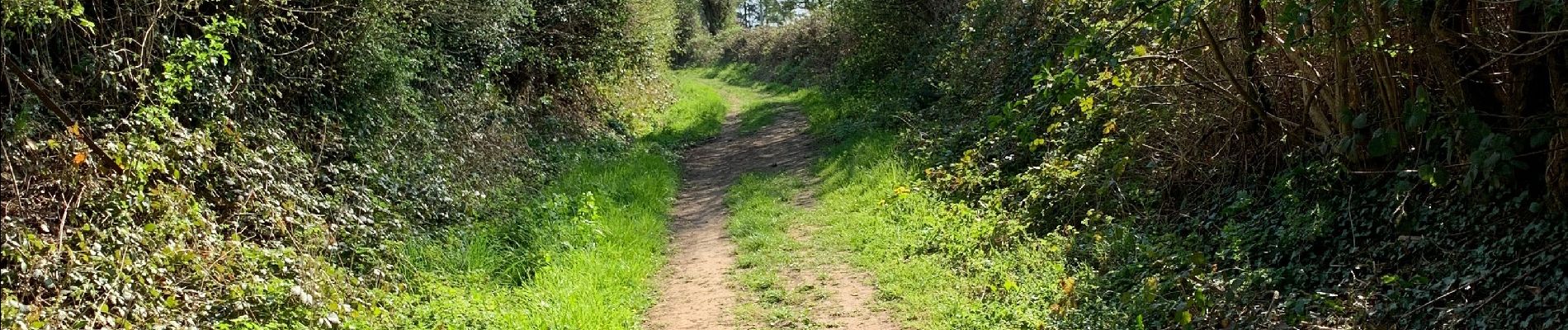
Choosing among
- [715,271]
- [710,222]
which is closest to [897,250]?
[715,271]

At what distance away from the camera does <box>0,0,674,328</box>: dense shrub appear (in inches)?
195

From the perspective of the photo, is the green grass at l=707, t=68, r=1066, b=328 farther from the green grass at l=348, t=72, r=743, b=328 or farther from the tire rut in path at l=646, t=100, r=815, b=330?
the green grass at l=348, t=72, r=743, b=328

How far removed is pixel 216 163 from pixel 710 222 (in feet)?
15.3

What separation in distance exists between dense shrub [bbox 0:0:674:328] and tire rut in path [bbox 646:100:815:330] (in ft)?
6.12

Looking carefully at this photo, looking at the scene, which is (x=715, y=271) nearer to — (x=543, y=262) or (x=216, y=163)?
(x=543, y=262)

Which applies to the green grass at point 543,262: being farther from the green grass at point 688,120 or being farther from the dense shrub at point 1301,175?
the green grass at point 688,120

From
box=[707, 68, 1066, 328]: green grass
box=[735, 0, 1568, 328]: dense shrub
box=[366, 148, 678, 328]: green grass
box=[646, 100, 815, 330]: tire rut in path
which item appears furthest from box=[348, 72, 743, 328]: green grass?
box=[735, 0, 1568, 328]: dense shrub

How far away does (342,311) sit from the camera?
584cm

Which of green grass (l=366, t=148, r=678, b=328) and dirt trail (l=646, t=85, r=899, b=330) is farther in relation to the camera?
dirt trail (l=646, t=85, r=899, b=330)

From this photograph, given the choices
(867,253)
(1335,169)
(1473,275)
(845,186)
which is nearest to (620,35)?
(845,186)

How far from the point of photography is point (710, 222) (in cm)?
983

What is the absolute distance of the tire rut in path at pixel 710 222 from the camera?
6.77m

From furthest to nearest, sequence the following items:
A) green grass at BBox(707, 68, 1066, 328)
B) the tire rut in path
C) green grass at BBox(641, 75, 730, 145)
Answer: green grass at BBox(641, 75, 730, 145) → the tire rut in path → green grass at BBox(707, 68, 1066, 328)

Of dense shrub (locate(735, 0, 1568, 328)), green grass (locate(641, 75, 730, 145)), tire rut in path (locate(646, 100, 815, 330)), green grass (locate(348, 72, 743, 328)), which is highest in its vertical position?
dense shrub (locate(735, 0, 1568, 328))
